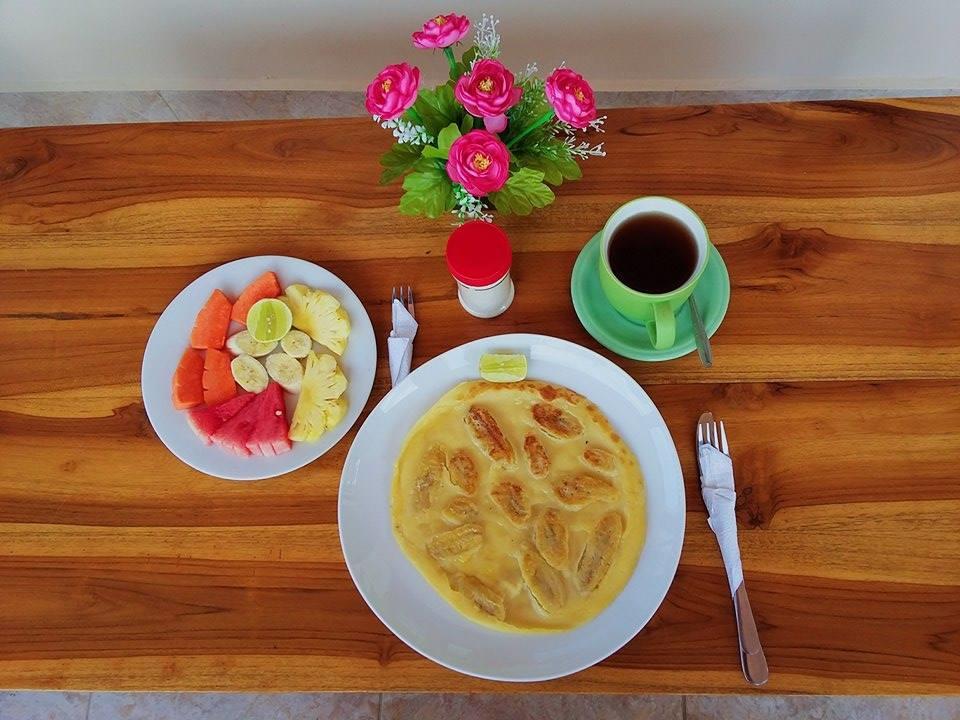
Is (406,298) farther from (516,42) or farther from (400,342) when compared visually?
(516,42)

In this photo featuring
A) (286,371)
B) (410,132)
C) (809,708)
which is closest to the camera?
(410,132)

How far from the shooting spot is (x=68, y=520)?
992 mm

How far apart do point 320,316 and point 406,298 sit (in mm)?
127

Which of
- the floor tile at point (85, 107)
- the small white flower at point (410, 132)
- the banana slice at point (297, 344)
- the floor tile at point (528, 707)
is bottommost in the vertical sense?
the floor tile at point (528, 707)

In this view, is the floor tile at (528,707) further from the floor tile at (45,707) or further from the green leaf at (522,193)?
the green leaf at (522,193)

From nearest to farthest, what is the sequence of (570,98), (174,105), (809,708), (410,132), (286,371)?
(570,98) → (410,132) → (286,371) → (809,708) → (174,105)

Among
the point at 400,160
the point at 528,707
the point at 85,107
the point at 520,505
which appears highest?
the point at 400,160

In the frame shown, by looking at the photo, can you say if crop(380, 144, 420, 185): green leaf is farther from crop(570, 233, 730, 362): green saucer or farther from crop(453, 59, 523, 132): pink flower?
crop(570, 233, 730, 362): green saucer

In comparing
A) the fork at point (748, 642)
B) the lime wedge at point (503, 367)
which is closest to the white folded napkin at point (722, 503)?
the fork at point (748, 642)

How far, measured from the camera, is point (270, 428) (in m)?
0.95

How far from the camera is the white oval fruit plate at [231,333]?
95cm

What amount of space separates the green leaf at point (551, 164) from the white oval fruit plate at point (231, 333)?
31cm

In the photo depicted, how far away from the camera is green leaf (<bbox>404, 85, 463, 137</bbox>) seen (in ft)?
2.89

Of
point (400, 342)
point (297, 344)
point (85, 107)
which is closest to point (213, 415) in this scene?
point (297, 344)
